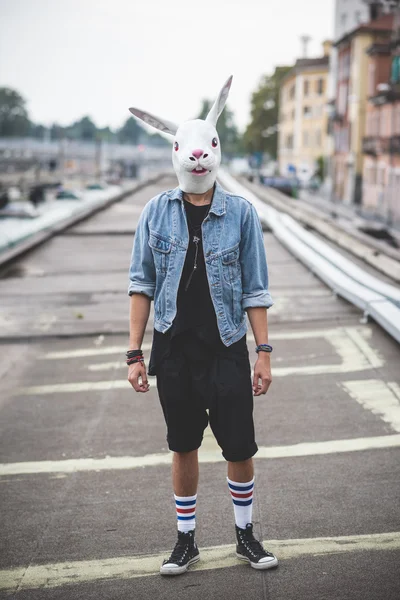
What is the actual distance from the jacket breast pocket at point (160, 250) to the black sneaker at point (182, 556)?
53.7 inches

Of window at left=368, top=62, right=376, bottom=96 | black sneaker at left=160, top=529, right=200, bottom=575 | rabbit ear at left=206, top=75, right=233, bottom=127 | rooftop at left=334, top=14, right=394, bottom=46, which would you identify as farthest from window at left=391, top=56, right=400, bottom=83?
black sneaker at left=160, top=529, right=200, bottom=575

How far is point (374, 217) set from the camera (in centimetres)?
5078

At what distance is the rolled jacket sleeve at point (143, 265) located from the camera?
3875 mm

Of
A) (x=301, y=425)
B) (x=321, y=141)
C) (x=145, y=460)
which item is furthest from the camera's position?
(x=321, y=141)

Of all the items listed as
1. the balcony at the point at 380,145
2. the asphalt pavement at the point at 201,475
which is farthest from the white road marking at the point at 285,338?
the balcony at the point at 380,145

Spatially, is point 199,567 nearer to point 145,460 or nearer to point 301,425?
point 145,460

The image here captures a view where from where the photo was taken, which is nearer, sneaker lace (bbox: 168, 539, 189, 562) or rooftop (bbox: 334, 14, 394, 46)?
sneaker lace (bbox: 168, 539, 189, 562)

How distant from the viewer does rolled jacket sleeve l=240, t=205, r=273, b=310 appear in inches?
151

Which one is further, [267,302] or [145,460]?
[145,460]

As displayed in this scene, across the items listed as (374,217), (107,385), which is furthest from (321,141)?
(107,385)

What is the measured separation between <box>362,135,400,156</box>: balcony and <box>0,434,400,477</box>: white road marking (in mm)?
46587

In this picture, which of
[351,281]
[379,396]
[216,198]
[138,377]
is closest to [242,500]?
[138,377]

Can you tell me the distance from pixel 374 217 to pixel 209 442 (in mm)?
46919

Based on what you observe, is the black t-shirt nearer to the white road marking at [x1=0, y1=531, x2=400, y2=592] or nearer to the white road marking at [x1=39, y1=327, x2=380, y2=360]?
the white road marking at [x1=0, y1=531, x2=400, y2=592]
